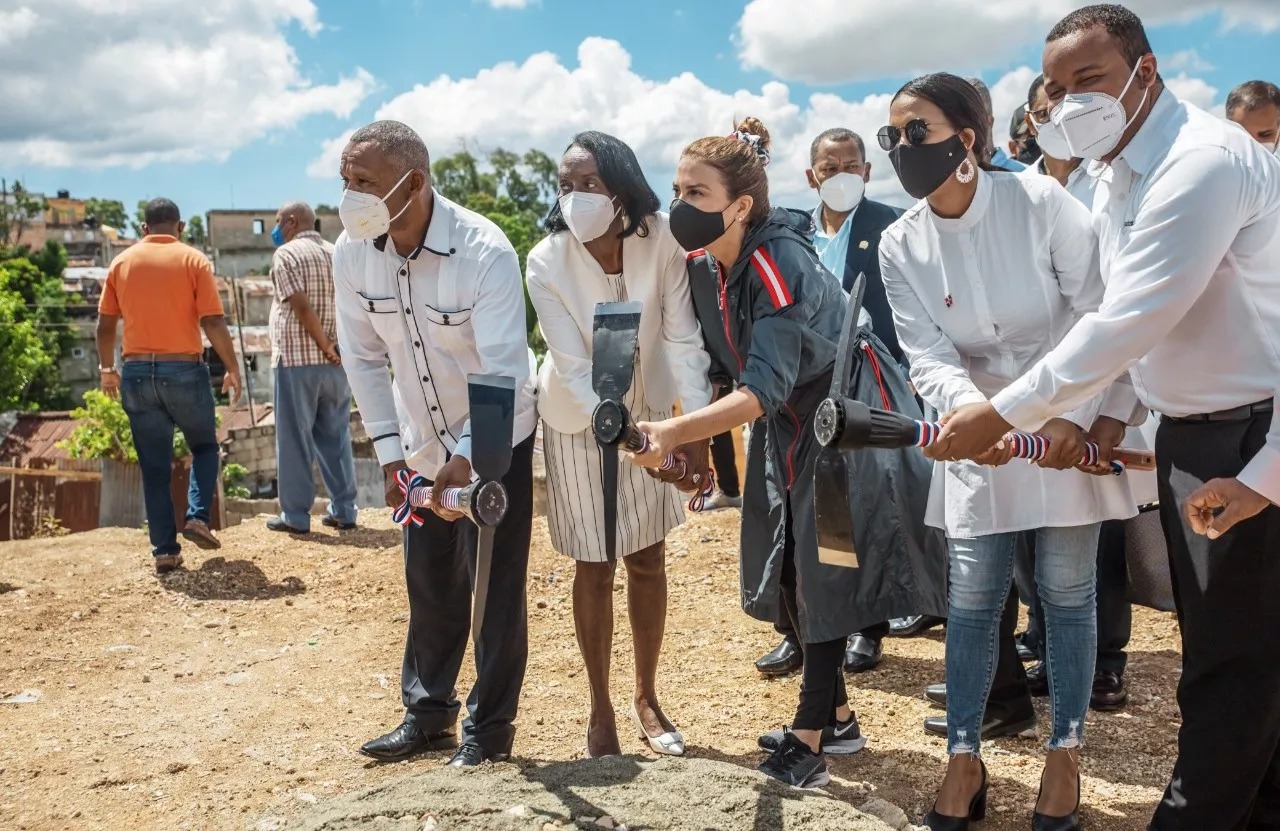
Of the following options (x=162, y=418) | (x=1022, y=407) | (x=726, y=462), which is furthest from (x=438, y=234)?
(x=162, y=418)

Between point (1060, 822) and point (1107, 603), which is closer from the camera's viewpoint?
point (1060, 822)

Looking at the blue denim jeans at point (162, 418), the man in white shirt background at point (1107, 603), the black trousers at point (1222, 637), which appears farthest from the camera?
the blue denim jeans at point (162, 418)

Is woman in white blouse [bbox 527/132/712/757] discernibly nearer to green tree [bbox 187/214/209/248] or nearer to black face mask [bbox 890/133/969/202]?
black face mask [bbox 890/133/969/202]

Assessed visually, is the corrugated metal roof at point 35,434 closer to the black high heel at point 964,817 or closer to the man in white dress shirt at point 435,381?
the man in white dress shirt at point 435,381

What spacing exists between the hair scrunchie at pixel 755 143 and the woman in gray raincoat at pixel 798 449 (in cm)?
3

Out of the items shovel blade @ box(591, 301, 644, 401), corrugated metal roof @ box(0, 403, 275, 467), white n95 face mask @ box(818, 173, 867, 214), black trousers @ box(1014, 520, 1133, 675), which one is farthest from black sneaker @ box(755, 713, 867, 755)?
corrugated metal roof @ box(0, 403, 275, 467)

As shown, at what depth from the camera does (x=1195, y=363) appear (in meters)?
2.59

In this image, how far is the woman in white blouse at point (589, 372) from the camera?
3.53 metres

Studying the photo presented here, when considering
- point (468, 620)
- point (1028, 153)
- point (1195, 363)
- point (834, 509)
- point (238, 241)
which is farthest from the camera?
point (238, 241)

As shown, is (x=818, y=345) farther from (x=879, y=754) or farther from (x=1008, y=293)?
(x=879, y=754)

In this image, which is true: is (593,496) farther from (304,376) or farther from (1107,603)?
(304,376)

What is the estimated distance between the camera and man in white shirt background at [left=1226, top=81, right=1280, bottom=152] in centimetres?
494

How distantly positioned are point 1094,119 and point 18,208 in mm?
74262

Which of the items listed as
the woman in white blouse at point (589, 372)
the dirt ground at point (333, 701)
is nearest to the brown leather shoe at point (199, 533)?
the dirt ground at point (333, 701)
